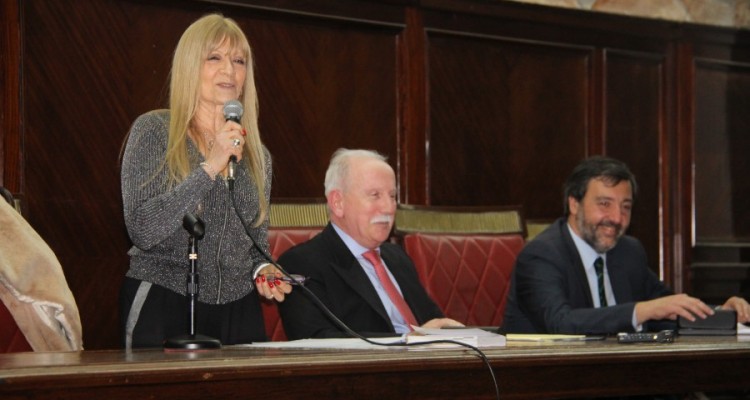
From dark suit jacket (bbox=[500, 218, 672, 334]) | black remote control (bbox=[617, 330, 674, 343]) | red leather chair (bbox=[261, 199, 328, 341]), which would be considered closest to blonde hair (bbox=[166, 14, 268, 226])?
red leather chair (bbox=[261, 199, 328, 341])

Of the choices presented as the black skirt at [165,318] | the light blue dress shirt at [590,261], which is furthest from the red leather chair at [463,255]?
the black skirt at [165,318]

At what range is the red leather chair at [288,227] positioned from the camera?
145 inches

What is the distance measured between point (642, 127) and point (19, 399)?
4.50 meters

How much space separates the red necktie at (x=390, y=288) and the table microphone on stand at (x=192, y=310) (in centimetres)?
127

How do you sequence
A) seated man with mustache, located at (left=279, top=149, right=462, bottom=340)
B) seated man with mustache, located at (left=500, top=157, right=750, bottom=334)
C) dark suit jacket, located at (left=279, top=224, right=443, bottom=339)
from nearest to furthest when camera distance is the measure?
dark suit jacket, located at (left=279, top=224, right=443, bottom=339) < seated man with mustache, located at (left=279, top=149, right=462, bottom=340) < seated man with mustache, located at (left=500, top=157, right=750, bottom=334)

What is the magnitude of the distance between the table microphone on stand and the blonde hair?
405mm

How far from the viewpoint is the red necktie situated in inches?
141

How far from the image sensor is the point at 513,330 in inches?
151

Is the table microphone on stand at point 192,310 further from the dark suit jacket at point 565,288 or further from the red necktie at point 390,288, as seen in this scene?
the dark suit jacket at point 565,288

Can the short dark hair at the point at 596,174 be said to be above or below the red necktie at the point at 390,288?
above

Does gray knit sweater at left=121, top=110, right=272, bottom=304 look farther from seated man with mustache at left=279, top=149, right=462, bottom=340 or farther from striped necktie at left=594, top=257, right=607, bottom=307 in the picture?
striped necktie at left=594, top=257, right=607, bottom=307

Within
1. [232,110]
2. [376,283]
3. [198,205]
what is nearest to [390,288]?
[376,283]

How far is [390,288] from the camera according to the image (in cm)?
362

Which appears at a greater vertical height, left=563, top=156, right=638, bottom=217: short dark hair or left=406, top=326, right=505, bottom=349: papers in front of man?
left=563, top=156, right=638, bottom=217: short dark hair
